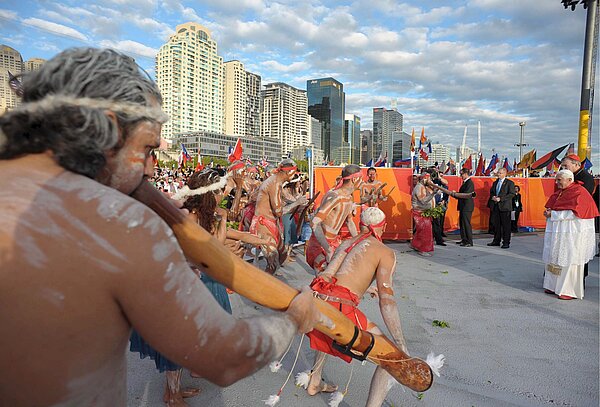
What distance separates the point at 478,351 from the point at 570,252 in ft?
9.86

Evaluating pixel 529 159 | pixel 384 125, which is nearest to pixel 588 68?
pixel 529 159

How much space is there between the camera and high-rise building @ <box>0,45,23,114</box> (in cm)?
120

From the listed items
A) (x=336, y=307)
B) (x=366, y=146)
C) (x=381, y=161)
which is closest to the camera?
(x=336, y=307)

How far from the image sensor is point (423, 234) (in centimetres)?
944

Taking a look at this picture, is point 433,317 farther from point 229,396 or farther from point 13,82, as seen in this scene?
point 13,82

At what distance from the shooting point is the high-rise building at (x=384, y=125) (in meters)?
103

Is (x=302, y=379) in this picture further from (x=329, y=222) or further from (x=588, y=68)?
(x=588, y=68)

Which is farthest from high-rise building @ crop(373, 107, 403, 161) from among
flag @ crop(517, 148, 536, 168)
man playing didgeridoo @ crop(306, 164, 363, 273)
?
man playing didgeridoo @ crop(306, 164, 363, 273)

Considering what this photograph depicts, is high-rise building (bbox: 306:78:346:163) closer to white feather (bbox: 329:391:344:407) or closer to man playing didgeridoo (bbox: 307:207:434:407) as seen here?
man playing didgeridoo (bbox: 307:207:434:407)

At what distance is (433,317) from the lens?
5062 mm

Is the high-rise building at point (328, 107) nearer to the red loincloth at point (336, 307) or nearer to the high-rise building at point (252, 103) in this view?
the high-rise building at point (252, 103)

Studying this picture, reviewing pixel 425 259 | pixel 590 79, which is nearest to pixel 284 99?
pixel 590 79

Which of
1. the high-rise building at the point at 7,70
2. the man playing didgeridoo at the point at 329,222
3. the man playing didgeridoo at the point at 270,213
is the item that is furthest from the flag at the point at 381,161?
the high-rise building at the point at 7,70

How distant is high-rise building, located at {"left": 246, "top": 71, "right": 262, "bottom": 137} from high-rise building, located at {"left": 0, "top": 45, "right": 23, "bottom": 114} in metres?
137
